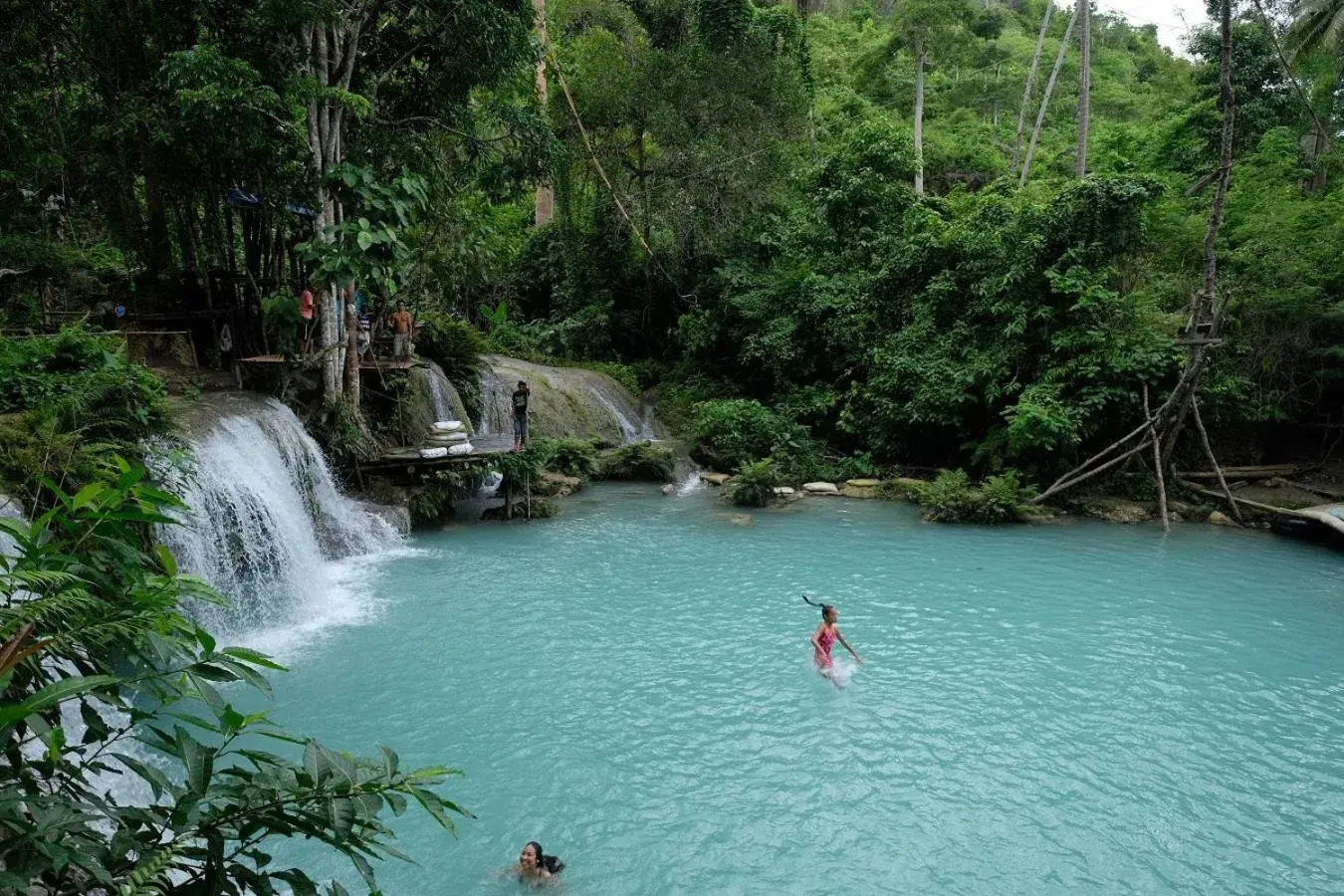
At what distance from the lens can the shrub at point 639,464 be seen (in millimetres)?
19453

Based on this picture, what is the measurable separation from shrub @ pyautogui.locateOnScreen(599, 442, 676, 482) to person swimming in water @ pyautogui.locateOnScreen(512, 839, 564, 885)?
14.0 m

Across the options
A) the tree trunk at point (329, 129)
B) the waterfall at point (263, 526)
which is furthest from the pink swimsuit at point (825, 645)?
the tree trunk at point (329, 129)

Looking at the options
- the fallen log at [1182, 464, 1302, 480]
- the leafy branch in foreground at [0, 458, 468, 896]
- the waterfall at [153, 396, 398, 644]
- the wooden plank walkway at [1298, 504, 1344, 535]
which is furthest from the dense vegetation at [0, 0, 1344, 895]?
the wooden plank walkway at [1298, 504, 1344, 535]

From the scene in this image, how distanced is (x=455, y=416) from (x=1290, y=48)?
76.9ft

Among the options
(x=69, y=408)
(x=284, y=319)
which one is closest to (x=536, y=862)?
(x=69, y=408)

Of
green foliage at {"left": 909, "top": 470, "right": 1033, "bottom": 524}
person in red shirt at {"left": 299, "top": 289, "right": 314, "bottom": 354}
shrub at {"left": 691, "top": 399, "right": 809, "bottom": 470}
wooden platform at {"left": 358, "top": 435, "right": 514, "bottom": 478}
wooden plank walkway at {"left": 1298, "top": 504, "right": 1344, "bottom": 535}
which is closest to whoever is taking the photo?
wooden plank walkway at {"left": 1298, "top": 504, "right": 1344, "bottom": 535}

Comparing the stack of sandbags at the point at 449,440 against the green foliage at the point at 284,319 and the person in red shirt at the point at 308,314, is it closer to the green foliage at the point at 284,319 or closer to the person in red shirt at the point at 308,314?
the person in red shirt at the point at 308,314

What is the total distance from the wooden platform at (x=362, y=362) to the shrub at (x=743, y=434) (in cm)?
702

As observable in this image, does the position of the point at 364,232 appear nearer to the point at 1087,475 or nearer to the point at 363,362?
the point at 363,362

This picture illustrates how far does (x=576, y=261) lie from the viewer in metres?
27.1

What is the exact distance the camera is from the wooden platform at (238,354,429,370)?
1372 centimetres

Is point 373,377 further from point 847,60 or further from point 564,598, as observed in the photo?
point 847,60

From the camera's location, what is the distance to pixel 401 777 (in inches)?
84.9

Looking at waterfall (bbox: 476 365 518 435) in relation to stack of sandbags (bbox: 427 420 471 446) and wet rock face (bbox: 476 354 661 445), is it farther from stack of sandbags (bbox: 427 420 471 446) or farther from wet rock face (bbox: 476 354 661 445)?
stack of sandbags (bbox: 427 420 471 446)
